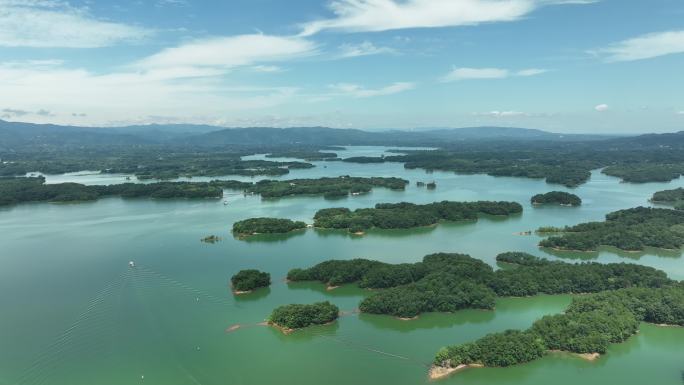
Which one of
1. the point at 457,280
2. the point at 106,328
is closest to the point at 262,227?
the point at 106,328

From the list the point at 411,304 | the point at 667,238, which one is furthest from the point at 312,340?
the point at 667,238

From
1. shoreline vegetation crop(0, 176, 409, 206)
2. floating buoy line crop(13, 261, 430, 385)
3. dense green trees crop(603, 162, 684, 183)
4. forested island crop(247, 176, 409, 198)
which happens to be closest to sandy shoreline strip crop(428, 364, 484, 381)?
floating buoy line crop(13, 261, 430, 385)

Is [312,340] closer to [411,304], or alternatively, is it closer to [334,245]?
[411,304]

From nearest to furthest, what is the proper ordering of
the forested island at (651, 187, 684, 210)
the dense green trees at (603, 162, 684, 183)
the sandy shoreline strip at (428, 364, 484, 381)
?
the sandy shoreline strip at (428, 364, 484, 381) → the forested island at (651, 187, 684, 210) → the dense green trees at (603, 162, 684, 183)

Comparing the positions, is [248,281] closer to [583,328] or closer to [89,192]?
[583,328]

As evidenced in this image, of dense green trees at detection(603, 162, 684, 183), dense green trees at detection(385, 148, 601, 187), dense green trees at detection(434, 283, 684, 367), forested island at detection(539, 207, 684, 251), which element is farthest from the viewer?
dense green trees at detection(385, 148, 601, 187)

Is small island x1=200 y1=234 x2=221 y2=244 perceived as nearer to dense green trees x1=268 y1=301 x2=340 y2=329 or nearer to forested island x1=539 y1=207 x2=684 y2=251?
dense green trees x1=268 y1=301 x2=340 y2=329
